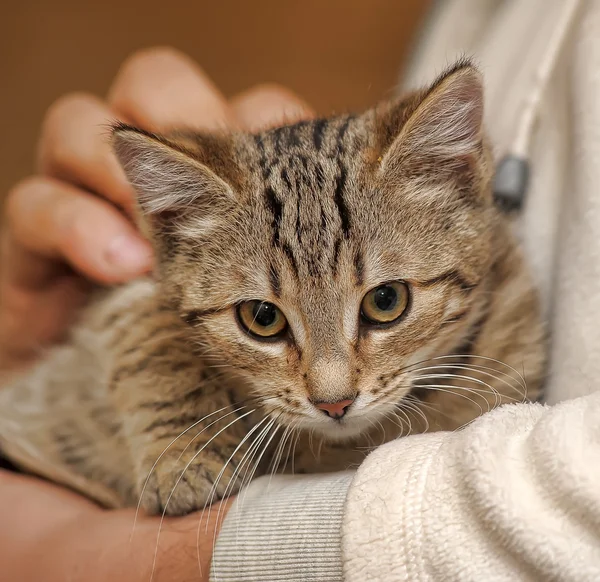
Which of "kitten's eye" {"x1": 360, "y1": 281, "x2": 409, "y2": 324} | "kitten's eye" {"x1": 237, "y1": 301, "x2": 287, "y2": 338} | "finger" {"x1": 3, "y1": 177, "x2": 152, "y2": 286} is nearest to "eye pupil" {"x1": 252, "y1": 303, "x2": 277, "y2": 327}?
"kitten's eye" {"x1": 237, "y1": 301, "x2": 287, "y2": 338}

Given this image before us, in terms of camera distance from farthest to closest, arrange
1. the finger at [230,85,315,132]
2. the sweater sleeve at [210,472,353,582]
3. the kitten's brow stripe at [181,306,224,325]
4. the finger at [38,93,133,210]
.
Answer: the finger at [230,85,315,132]
the finger at [38,93,133,210]
the kitten's brow stripe at [181,306,224,325]
the sweater sleeve at [210,472,353,582]

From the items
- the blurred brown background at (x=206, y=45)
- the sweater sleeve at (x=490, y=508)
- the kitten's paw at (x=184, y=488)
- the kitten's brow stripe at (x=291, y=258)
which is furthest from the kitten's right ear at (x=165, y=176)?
the blurred brown background at (x=206, y=45)

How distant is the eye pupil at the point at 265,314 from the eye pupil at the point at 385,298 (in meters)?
0.15

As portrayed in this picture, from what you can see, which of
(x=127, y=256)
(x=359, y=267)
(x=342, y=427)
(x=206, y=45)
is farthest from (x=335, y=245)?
(x=206, y=45)

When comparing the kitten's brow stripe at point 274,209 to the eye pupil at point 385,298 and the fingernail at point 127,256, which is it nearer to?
the eye pupil at point 385,298

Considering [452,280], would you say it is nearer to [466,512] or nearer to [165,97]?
[466,512]

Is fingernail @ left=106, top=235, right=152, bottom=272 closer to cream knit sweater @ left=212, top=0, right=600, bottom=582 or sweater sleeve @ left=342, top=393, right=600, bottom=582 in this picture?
cream knit sweater @ left=212, top=0, right=600, bottom=582

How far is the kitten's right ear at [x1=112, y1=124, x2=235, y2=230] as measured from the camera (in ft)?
2.98

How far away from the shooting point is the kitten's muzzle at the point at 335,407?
85 cm

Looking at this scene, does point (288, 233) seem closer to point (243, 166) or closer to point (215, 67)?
point (243, 166)

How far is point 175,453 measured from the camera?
3.24ft

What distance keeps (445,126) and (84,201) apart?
2.70ft

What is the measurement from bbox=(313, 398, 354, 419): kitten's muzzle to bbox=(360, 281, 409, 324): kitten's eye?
0.12 metres

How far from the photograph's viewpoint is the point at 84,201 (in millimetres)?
1389
